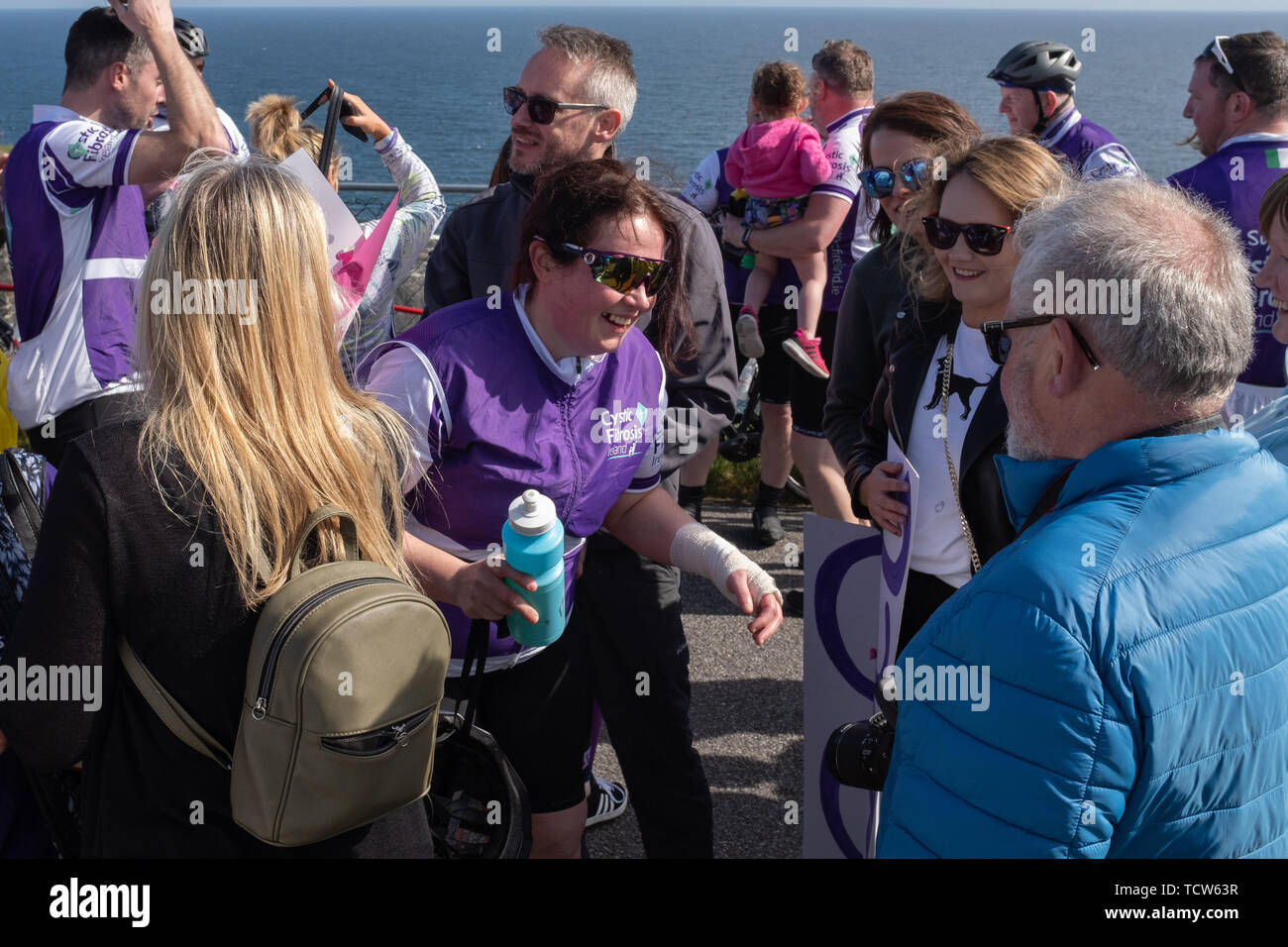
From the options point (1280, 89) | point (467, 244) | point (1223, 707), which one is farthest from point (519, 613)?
point (1280, 89)

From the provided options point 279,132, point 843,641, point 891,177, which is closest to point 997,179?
point 891,177

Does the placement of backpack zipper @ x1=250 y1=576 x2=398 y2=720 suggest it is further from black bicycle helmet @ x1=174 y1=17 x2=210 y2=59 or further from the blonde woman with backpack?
black bicycle helmet @ x1=174 y1=17 x2=210 y2=59

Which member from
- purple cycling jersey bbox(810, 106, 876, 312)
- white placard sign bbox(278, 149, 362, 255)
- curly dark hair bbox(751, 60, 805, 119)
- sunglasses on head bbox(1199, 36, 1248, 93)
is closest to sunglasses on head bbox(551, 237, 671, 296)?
white placard sign bbox(278, 149, 362, 255)

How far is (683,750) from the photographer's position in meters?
3.07

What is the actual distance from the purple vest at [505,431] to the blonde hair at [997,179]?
84cm

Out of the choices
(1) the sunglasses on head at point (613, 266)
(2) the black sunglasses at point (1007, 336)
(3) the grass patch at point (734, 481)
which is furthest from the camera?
(3) the grass patch at point (734, 481)

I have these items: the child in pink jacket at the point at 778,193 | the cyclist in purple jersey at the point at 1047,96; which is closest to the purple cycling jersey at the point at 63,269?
the child in pink jacket at the point at 778,193

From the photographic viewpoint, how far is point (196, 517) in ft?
5.50

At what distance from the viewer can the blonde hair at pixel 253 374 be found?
5.60ft

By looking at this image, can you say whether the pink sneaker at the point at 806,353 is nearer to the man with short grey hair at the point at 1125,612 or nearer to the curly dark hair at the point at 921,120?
the curly dark hair at the point at 921,120

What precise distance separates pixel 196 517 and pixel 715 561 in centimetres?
133

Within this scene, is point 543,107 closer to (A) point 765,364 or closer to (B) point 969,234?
(B) point 969,234
